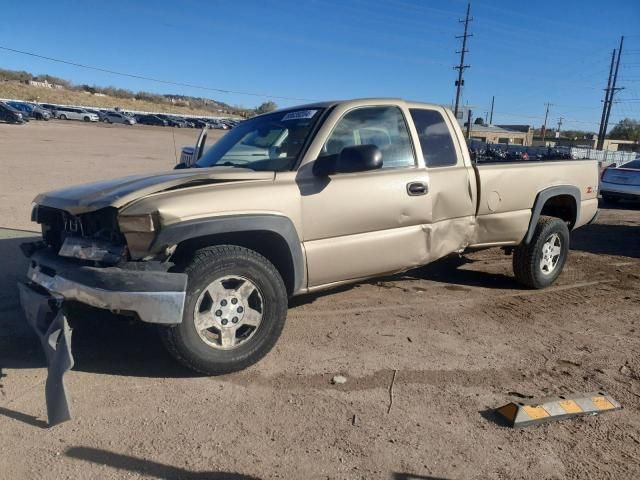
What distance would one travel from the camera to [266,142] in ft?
15.0

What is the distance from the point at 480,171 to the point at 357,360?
228 centimetres

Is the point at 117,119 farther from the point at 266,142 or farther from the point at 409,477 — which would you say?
the point at 409,477

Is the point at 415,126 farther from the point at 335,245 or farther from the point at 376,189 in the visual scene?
the point at 335,245

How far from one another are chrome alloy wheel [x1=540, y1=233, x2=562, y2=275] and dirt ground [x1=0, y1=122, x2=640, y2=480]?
0.43 m

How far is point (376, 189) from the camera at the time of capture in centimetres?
435

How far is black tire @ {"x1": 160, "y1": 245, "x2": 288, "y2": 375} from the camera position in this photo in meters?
3.47

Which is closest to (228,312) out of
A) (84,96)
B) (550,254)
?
(550,254)

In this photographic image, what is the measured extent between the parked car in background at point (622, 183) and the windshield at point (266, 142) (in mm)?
12619

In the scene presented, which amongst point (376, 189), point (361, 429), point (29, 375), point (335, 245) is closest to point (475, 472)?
point (361, 429)

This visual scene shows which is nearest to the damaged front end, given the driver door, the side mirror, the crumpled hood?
the crumpled hood

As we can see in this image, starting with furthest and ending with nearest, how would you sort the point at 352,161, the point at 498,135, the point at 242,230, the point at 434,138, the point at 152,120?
the point at 498,135 < the point at 152,120 < the point at 434,138 < the point at 352,161 < the point at 242,230

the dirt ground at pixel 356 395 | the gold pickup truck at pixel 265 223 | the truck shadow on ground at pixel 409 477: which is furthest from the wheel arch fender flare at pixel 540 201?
the truck shadow on ground at pixel 409 477

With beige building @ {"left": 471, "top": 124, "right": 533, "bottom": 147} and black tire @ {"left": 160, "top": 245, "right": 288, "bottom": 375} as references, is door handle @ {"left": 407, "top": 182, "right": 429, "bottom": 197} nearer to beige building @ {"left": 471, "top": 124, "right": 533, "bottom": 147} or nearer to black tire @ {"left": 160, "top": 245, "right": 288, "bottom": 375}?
black tire @ {"left": 160, "top": 245, "right": 288, "bottom": 375}

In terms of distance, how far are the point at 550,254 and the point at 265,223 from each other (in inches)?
148
